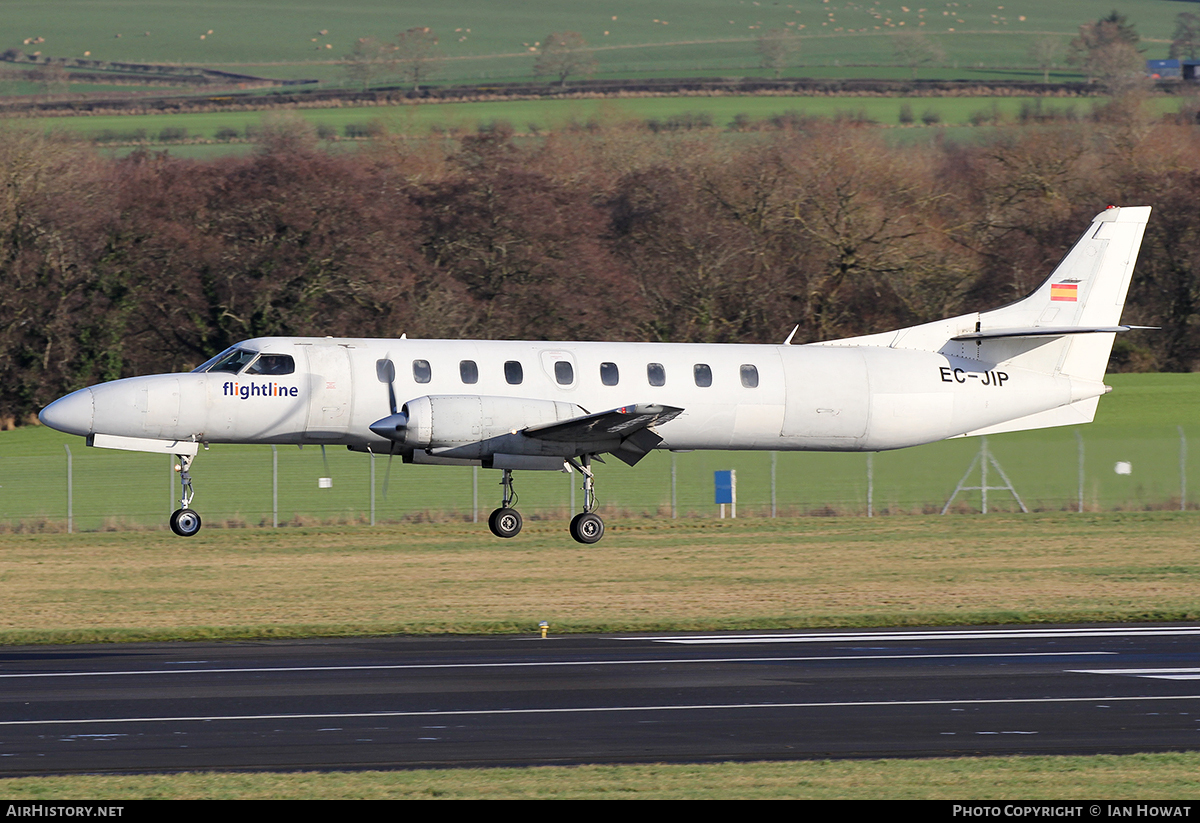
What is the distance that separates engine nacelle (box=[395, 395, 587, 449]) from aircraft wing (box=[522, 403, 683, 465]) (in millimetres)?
265

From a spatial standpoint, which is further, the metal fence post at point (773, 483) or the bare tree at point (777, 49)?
the bare tree at point (777, 49)

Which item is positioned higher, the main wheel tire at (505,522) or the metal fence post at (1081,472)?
the metal fence post at (1081,472)

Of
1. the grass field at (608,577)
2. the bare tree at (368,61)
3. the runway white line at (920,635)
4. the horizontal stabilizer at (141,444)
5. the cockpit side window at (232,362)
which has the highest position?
the bare tree at (368,61)

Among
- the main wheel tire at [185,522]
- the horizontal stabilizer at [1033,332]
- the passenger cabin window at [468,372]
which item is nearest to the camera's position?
the main wheel tire at [185,522]

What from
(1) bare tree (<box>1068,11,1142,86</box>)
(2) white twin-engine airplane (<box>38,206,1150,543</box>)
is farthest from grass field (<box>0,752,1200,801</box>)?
(1) bare tree (<box>1068,11,1142,86</box>)

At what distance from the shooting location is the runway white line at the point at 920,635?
28.4m

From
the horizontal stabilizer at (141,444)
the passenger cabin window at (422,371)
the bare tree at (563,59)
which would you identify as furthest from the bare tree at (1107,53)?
the horizontal stabilizer at (141,444)

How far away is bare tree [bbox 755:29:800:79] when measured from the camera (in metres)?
136

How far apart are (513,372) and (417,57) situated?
107 metres

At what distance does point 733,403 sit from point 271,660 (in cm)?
934

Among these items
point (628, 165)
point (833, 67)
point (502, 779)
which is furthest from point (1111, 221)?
point (833, 67)

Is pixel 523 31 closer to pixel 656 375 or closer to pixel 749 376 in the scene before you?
pixel 749 376

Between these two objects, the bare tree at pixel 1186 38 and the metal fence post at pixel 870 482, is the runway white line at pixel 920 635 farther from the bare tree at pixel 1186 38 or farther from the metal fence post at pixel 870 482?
the bare tree at pixel 1186 38

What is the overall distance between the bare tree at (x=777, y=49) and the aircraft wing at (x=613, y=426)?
10939 cm
